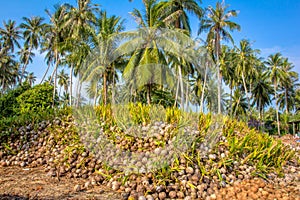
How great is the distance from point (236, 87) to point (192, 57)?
74.8 ft

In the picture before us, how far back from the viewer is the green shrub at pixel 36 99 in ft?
34.3

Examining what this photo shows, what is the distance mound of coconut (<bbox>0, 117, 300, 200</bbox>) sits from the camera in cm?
360

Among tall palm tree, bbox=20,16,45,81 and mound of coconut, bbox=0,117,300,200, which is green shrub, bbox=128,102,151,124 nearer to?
mound of coconut, bbox=0,117,300,200

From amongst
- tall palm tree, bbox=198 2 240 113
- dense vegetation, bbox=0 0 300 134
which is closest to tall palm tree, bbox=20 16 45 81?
dense vegetation, bbox=0 0 300 134

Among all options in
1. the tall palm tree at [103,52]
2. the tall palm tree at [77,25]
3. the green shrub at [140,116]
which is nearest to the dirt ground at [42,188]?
the green shrub at [140,116]

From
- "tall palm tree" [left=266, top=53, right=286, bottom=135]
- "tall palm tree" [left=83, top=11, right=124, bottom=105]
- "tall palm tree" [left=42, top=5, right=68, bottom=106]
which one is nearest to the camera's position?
"tall palm tree" [left=83, top=11, right=124, bottom=105]

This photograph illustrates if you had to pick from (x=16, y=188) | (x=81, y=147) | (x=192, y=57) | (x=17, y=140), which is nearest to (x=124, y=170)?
(x=81, y=147)

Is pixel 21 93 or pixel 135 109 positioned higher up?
pixel 21 93

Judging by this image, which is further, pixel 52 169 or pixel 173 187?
pixel 52 169

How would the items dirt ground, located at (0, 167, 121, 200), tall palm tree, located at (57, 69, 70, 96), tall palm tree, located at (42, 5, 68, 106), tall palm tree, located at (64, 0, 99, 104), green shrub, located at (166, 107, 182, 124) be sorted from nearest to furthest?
dirt ground, located at (0, 167, 121, 200) → green shrub, located at (166, 107, 182, 124) → tall palm tree, located at (64, 0, 99, 104) → tall palm tree, located at (42, 5, 68, 106) → tall palm tree, located at (57, 69, 70, 96)

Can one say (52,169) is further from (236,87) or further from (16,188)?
(236,87)

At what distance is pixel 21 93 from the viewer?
1182 cm

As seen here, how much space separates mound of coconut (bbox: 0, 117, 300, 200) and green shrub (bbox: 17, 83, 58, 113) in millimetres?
5560

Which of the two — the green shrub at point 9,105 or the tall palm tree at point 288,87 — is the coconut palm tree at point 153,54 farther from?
the tall palm tree at point 288,87
